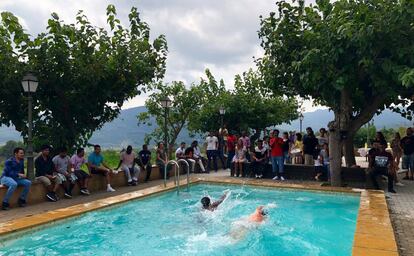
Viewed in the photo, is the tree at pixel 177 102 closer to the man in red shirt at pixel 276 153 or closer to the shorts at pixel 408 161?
the man in red shirt at pixel 276 153

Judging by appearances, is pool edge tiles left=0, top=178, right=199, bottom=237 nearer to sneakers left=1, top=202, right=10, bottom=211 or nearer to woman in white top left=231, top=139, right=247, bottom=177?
sneakers left=1, top=202, right=10, bottom=211

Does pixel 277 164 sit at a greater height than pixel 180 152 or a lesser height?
lesser

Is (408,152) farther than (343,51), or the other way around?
(408,152)

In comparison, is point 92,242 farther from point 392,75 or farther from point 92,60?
point 392,75

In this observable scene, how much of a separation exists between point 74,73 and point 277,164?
25.7 feet

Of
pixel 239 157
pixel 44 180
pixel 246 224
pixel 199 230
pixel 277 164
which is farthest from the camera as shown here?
pixel 239 157

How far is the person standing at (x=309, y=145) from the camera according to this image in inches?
541

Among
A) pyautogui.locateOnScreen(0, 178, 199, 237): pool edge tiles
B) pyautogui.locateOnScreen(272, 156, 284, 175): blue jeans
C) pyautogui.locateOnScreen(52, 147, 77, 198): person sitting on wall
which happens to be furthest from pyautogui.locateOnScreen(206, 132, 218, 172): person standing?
pyautogui.locateOnScreen(52, 147, 77, 198): person sitting on wall

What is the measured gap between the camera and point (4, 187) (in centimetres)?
866

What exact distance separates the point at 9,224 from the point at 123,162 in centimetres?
567

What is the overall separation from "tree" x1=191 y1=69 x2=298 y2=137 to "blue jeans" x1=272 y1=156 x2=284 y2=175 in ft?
35.7

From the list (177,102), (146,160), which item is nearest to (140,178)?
(146,160)

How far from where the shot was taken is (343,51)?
32.6 feet

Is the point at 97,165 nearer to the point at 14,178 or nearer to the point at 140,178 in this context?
the point at 140,178
